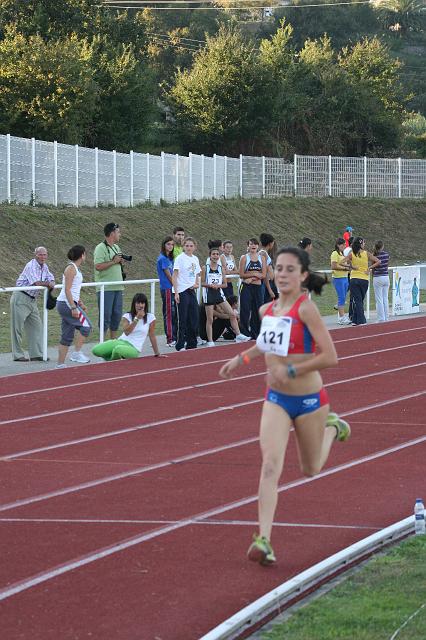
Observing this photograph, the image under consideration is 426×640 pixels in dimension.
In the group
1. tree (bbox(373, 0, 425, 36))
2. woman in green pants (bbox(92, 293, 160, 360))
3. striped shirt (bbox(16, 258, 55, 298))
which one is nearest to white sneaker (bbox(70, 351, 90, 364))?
woman in green pants (bbox(92, 293, 160, 360))

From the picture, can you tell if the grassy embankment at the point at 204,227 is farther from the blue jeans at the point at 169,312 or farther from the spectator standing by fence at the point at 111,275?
the blue jeans at the point at 169,312

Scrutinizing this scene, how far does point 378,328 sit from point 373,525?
17433 mm

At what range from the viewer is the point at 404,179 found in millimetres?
61219

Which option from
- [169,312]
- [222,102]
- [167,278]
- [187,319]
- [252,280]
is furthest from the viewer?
[222,102]

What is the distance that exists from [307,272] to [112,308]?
1259cm

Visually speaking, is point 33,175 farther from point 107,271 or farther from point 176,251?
point 107,271

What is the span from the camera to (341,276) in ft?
86.3

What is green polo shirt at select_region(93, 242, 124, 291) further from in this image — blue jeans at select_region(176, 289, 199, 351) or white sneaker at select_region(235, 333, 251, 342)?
white sneaker at select_region(235, 333, 251, 342)

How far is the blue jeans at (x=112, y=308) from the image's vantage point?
19.9m

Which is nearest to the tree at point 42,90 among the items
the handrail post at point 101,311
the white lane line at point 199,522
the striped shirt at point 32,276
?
the handrail post at point 101,311

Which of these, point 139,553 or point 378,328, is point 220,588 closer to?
point 139,553

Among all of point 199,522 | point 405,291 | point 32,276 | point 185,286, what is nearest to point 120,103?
point 405,291

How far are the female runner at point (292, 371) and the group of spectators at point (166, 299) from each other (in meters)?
10.5

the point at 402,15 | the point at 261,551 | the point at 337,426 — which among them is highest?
the point at 402,15
